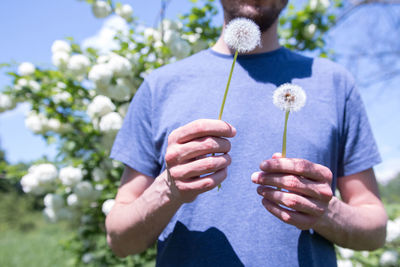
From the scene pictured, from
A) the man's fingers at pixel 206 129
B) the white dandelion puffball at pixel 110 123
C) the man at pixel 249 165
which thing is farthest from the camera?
the white dandelion puffball at pixel 110 123

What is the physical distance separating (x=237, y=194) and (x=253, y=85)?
46cm

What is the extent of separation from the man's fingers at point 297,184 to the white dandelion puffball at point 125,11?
91.8 inches

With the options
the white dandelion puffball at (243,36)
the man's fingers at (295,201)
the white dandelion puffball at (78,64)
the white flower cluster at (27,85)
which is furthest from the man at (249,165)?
the white flower cluster at (27,85)

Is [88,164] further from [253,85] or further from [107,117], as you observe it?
[253,85]

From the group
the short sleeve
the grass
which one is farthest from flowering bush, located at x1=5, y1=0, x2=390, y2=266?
the grass

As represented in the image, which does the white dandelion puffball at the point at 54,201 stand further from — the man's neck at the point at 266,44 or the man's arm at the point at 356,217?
the man's arm at the point at 356,217

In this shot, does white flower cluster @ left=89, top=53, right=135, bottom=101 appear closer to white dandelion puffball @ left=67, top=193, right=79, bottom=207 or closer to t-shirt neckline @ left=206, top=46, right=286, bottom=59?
white dandelion puffball @ left=67, top=193, right=79, bottom=207

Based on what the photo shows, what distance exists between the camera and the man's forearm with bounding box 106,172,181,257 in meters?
1.01

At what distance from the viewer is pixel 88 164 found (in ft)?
8.13

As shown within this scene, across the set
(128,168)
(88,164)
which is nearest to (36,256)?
(88,164)

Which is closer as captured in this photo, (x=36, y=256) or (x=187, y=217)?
(x=187, y=217)

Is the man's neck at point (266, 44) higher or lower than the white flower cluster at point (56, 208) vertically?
higher

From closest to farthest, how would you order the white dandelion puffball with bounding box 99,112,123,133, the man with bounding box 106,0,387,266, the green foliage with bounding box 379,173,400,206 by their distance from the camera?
the man with bounding box 106,0,387,266
the white dandelion puffball with bounding box 99,112,123,133
the green foliage with bounding box 379,173,400,206

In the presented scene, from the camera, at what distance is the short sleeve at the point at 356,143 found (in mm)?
1353
